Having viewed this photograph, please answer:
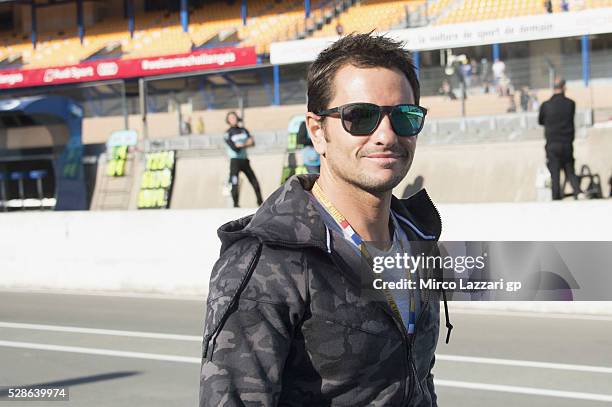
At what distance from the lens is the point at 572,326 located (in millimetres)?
10812

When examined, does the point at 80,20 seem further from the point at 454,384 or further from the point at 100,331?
the point at 454,384

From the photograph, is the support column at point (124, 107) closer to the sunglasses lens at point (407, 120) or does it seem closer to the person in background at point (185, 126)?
the person in background at point (185, 126)

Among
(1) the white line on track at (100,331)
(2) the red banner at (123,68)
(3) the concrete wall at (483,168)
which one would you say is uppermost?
(2) the red banner at (123,68)

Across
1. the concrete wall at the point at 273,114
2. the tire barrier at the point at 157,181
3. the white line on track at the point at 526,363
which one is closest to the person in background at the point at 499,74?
the concrete wall at the point at 273,114

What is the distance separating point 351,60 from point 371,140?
0.19 metres

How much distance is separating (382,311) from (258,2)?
43.4 m

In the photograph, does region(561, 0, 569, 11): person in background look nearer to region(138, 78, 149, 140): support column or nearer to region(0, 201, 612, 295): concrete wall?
region(138, 78, 149, 140): support column

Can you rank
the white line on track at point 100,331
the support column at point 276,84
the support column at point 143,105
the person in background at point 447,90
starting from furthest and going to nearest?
the support column at point 143,105 → the support column at point 276,84 → the person in background at point 447,90 → the white line on track at point 100,331

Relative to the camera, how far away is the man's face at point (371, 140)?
8.05ft

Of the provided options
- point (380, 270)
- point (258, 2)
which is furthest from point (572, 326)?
point (258, 2)

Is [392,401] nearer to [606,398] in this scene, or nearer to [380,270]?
[380,270]

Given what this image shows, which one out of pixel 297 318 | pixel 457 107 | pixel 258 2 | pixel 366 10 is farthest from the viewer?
pixel 258 2

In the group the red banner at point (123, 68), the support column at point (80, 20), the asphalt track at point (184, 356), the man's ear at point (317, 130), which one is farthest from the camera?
the support column at point (80, 20)

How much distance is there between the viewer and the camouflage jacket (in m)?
2.19
